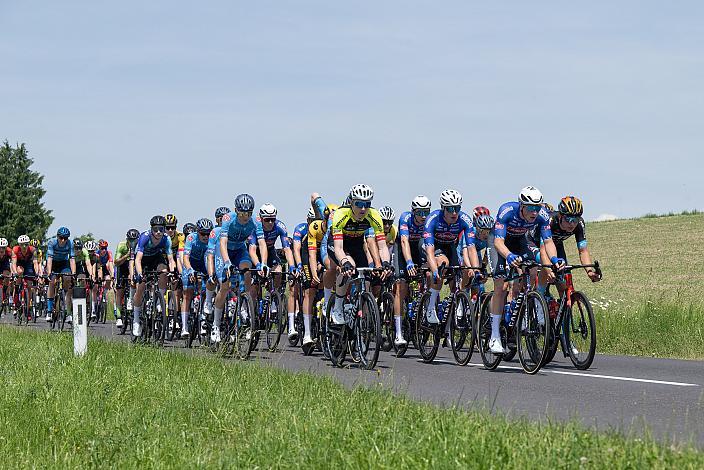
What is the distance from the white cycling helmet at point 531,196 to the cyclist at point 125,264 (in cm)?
995

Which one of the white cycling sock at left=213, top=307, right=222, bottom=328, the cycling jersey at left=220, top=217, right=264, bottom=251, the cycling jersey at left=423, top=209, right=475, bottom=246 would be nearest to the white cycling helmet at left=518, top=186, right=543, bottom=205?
the cycling jersey at left=423, top=209, right=475, bottom=246

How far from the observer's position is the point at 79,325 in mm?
13891

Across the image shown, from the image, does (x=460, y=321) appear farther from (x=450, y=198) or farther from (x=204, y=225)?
(x=204, y=225)

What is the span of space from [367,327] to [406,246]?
311cm

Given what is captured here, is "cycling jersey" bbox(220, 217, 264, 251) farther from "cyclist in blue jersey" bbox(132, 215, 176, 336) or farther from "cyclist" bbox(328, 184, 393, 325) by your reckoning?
"cyclist in blue jersey" bbox(132, 215, 176, 336)

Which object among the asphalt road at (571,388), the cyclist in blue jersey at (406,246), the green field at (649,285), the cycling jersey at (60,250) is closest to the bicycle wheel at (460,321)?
the asphalt road at (571,388)

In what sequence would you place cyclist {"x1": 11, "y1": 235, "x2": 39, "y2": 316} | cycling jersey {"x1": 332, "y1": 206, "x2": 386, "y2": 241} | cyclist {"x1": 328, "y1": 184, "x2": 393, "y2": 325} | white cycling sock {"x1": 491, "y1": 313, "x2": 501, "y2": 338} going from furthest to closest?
cyclist {"x1": 11, "y1": 235, "x2": 39, "y2": 316} → cycling jersey {"x1": 332, "y1": 206, "x2": 386, "y2": 241} → cyclist {"x1": 328, "y1": 184, "x2": 393, "y2": 325} → white cycling sock {"x1": 491, "y1": 313, "x2": 501, "y2": 338}

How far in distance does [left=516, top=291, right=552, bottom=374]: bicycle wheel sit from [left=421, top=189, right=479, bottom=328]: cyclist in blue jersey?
2189mm

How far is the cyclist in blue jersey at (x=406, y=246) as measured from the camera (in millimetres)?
15281

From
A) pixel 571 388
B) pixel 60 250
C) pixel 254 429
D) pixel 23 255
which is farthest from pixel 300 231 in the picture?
pixel 23 255

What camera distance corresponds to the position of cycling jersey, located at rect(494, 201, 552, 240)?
41.9ft

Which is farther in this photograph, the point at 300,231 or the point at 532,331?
the point at 300,231

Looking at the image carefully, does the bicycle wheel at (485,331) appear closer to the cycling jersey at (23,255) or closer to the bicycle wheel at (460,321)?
the bicycle wheel at (460,321)

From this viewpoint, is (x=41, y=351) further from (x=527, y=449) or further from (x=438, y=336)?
→ (x=527, y=449)
